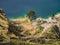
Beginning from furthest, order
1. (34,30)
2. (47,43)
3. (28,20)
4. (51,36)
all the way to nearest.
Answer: (28,20), (34,30), (51,36), (47,43)

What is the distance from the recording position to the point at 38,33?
73938mm

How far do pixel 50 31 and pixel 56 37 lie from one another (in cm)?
274

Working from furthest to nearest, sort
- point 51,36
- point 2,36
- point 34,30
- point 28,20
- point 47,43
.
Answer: point 28,20 < point 34,30 < point 51,36 < point 47,43 < point 2,36

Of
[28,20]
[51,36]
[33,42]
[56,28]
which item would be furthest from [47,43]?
[28,20]

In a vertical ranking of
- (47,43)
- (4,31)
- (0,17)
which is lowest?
(47,43)

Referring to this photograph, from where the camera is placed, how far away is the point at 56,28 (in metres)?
76.5

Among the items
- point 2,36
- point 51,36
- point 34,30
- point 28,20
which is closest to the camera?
point 2,36

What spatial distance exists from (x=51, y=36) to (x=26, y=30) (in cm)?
898

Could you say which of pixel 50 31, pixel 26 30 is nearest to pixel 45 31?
pixel 50 31

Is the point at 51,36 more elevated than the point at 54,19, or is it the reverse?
the point at 54,19

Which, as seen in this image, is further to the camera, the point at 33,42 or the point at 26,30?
the point at 26,30

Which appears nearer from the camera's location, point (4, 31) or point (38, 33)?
point (4, 31)

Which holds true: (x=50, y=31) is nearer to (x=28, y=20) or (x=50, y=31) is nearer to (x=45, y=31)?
(x=45, y=31)

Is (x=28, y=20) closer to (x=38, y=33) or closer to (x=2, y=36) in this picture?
(x=38, y=33)
